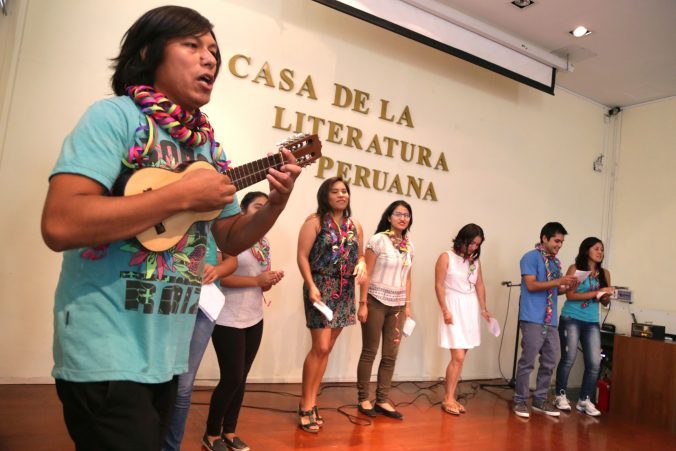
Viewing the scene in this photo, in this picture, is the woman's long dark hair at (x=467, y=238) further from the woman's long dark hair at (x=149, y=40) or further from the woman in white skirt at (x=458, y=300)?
the woman's long dark hair at (x=149, y=40)

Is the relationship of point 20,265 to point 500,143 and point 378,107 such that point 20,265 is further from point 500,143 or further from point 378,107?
point 500,143

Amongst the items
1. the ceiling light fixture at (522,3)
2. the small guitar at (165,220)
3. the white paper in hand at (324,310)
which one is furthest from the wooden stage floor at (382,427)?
the ceiling light fixture at (522,3)

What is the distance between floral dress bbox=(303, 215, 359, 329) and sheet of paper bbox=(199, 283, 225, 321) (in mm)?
1195

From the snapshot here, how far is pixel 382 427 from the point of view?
141 inches

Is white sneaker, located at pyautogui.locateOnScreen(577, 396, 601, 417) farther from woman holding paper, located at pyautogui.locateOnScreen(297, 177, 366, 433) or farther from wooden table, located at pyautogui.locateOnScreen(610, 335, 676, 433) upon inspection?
woman holding paper, located at pyautogui.locateOnScreen(297, 177, 366, 433)

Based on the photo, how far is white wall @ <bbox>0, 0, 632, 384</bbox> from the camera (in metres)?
3.66

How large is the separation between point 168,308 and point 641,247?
7370mm

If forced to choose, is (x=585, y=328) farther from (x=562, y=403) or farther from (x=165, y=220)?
(x=165, y=220)

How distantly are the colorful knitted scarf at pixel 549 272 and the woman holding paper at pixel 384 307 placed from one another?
153 centimetres

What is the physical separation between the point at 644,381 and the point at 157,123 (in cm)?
579

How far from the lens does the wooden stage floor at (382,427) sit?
9.55 feet

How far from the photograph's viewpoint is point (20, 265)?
11.9 feet

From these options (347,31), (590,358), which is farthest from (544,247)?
(347,31)

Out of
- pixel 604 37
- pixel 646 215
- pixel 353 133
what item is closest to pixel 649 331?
pixel 646 215
